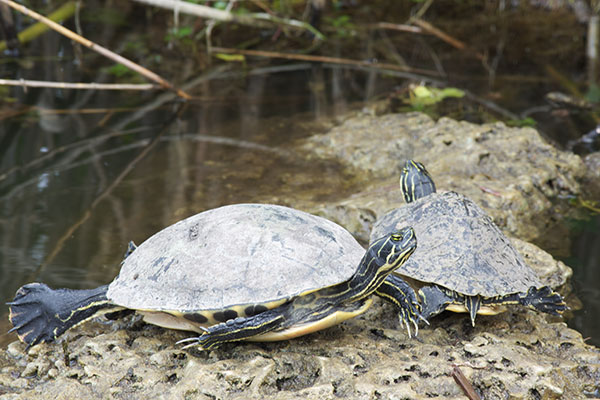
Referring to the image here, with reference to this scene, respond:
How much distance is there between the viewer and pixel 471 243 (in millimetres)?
3105

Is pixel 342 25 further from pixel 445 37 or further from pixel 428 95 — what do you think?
pixel 428 95

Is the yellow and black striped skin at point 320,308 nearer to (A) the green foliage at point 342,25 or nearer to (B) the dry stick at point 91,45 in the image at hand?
(B) the dry stick at point 91,45

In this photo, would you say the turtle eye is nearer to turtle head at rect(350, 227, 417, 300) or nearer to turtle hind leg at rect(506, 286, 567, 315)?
turtle head at rect(350, 227, 417, 300)

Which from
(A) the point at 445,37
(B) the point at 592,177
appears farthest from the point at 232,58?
(B) the point at 592,177

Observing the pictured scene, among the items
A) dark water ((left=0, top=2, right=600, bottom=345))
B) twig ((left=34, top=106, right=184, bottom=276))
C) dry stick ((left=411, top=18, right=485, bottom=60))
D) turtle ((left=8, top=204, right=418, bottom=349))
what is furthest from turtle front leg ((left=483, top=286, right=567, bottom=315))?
dry stick ((left=411, top=18, right=485, bottom=60))

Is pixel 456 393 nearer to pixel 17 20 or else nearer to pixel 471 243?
pixel 471 243

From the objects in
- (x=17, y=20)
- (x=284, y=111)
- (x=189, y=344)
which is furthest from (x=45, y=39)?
(x=189, y=344)

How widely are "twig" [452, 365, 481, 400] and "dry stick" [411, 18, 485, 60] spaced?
7.23 meters

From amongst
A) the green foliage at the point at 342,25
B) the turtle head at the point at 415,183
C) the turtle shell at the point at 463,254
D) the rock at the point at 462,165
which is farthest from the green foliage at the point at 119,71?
the turtle shell at the point at 463,254

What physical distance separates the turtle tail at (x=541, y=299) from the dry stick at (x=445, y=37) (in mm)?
6521

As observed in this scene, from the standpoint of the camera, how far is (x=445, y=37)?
9492mm

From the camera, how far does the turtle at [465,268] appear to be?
9.65ft

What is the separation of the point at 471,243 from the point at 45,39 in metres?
8.00

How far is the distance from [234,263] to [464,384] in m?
1.07
